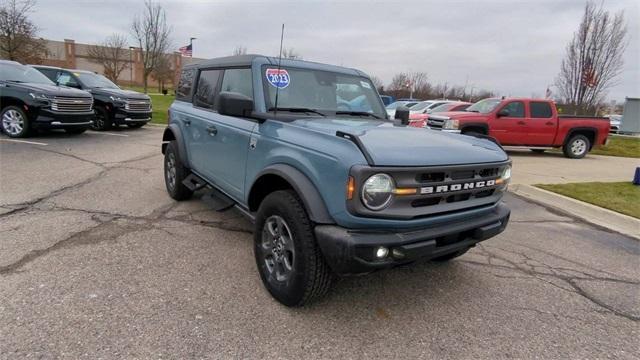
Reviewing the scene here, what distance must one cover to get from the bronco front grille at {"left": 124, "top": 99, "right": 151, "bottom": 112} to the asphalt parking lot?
27.0 ft

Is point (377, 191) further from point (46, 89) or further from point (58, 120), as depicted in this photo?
point (46, 89)

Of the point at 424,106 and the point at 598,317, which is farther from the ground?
the point at 424,106

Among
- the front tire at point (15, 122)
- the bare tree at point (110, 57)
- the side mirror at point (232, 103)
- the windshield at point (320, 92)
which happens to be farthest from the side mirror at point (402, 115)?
the bare tree at point (110, 57)

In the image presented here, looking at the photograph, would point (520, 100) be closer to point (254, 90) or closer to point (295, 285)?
point (254, 90)

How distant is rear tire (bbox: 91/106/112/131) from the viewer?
12.7 meters

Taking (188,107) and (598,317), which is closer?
(598,317)

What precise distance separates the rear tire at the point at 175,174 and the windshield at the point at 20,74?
7638mm

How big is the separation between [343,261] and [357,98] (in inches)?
92.2

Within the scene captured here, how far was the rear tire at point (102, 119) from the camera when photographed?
12719 millimetres

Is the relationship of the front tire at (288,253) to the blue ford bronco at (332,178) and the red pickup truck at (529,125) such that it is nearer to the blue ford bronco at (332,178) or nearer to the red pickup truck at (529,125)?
the blue ford bronco at (332,178)

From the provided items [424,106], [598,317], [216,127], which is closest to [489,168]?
[598,317]

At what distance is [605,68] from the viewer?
1666cm

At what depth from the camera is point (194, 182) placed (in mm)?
5055

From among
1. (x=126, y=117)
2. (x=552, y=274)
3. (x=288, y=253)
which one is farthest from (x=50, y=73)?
(x=552, y=274)
